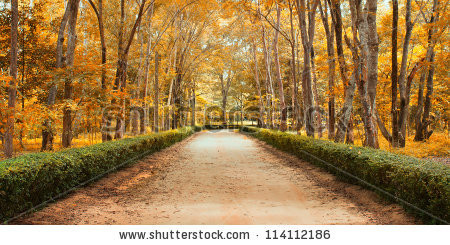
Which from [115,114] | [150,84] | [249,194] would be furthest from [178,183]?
[150,84]

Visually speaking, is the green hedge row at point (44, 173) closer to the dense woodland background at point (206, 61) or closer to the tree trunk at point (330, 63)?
the dense woodland background at point (206, 61)

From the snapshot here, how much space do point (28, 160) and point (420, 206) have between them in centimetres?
602

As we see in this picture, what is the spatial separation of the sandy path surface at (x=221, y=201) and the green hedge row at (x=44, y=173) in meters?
0.24

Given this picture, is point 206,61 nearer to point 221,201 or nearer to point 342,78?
point 342,78

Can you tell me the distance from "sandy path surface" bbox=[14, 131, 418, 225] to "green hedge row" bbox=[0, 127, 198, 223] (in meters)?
0.24

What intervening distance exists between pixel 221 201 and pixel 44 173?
3.03 meters

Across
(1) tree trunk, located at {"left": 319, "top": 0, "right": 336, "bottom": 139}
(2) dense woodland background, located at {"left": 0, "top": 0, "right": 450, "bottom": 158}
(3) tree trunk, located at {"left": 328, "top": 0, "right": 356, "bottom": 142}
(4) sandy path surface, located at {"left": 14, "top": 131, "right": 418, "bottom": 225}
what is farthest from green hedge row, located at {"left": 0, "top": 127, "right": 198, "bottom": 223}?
(1) tree trunk, located at {"left": 319, "top": 0, "right": 336, "bottom": 139}

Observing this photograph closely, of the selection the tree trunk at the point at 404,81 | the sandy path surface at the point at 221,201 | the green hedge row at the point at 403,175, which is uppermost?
the tree trunk at the point at 404,81

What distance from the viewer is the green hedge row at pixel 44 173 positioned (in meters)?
4.41

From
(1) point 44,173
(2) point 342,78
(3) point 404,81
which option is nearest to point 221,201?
(1) point 44,173

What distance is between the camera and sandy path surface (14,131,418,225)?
4906mm

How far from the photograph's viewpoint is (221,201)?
20.0 feet

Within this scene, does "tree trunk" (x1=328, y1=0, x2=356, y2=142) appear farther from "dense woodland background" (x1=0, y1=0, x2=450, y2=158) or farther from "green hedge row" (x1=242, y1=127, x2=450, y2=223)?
"green hedge row" (x1=242, y1=127, x2=450, y2=223)

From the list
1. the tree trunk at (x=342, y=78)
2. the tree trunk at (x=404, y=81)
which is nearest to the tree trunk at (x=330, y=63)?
the tree trunk at (x=342, y=78)
